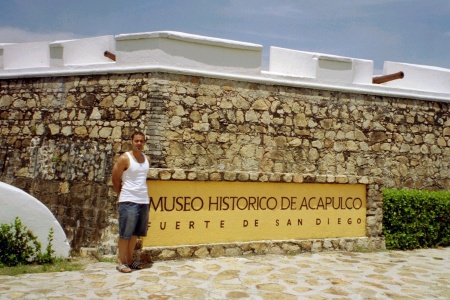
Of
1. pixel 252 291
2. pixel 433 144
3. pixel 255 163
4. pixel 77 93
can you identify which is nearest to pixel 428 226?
pixel 433 144

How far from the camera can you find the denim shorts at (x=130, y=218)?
583 centimetres

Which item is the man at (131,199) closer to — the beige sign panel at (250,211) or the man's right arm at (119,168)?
the man's right arm at (119,168)

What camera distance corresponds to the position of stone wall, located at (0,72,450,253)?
8188 millimetres

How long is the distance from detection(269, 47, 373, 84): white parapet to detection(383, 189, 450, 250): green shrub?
98.1 inches

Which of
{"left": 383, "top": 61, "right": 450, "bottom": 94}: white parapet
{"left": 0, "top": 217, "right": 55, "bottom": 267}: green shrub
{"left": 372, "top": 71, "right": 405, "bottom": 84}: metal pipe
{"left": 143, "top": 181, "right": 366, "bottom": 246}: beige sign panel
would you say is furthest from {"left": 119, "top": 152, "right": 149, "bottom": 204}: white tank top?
{"left": 383, "top": 61, "right": 450, "bottom": 94}: white parapet

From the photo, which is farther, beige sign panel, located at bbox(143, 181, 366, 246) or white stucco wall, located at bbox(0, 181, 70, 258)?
beige sign panel, located at bbox(143, 181, 366, 246)

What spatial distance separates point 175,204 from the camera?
662cm

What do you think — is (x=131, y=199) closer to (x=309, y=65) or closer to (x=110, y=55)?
(x=110, y=55)

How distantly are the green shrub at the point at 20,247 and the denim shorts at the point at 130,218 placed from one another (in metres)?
1.10

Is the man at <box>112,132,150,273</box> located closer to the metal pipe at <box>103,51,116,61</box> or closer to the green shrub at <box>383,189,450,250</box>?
the metal pipe at <box>103,51,116,61</box>

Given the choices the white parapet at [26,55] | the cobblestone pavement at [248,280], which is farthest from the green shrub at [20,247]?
the white parapet at [26,55]

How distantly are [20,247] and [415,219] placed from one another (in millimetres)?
6225

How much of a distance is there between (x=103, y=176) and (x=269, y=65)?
370cm

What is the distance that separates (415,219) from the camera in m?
8.47
